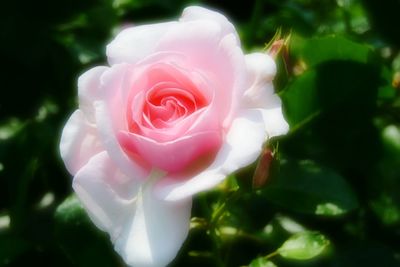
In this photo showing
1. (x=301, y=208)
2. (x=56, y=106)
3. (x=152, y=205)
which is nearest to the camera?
(x=152, y=205)

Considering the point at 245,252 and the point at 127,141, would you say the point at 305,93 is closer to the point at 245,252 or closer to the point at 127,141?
the point at 245,252

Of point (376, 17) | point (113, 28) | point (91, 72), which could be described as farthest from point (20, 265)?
point (376, 17)

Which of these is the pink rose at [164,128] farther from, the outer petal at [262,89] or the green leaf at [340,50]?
the green leaf at [340,50]

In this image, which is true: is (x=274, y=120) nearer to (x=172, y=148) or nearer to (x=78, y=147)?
(x=172, y=148)

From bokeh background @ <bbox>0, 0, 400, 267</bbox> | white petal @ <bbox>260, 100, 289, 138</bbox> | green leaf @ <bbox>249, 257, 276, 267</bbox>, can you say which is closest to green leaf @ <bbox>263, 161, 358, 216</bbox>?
bokeh background @ <bbox>0, 0, 400, 267</bbox>

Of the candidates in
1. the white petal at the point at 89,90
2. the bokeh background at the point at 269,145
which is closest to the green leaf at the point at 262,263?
the bokeh background at the point at 269,145

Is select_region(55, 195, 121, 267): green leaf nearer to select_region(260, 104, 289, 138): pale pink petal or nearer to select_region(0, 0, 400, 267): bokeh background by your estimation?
select_region(0, 0, 400, 267): bokeh background
